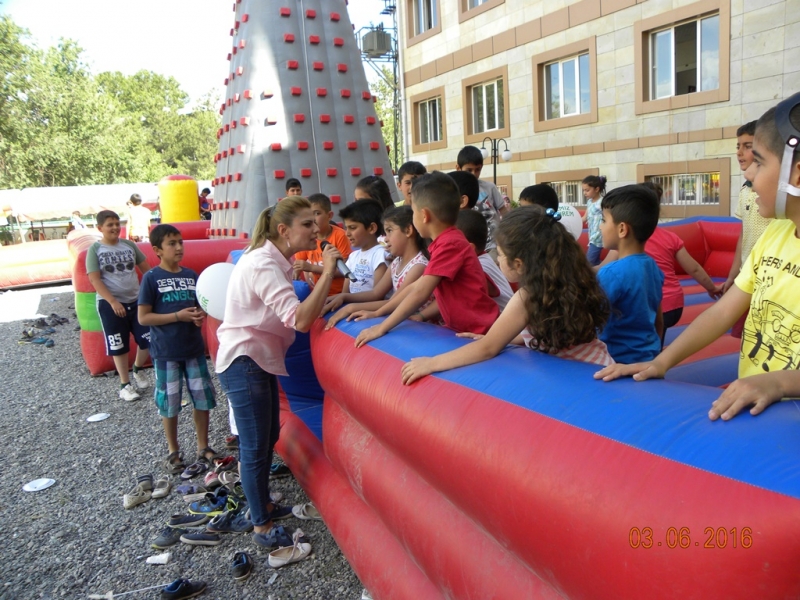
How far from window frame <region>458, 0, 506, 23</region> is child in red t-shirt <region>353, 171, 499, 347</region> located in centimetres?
1295

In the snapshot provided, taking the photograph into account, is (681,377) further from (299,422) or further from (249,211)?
(249,211)

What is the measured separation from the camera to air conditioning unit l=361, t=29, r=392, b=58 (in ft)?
68.8

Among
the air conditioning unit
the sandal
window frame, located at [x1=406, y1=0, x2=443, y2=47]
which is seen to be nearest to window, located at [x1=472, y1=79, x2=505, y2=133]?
window frame, located at [x1=406, y1=0, x2=443, y2=47]

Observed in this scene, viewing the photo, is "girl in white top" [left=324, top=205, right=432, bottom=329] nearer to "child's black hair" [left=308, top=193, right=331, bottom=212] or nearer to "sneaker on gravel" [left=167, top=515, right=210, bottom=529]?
"child's black hair" [left=308, top=193, right=331, bottom=212]

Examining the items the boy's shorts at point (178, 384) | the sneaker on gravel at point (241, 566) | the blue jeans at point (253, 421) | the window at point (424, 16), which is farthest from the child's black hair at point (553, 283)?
the window at point (424, 16)

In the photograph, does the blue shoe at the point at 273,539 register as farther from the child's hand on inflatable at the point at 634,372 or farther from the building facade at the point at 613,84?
the building facade at the point at 613,84

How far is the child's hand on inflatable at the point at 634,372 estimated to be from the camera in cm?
170

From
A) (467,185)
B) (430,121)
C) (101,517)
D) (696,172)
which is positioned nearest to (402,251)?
(467,185)

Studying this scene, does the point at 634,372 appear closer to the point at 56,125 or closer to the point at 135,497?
the point at 135,497

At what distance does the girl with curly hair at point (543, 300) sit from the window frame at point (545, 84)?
11.0 meters

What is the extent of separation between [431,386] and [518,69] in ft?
42.9

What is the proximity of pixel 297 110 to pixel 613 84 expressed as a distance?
23.4ft

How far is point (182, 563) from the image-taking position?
325 centimetres
